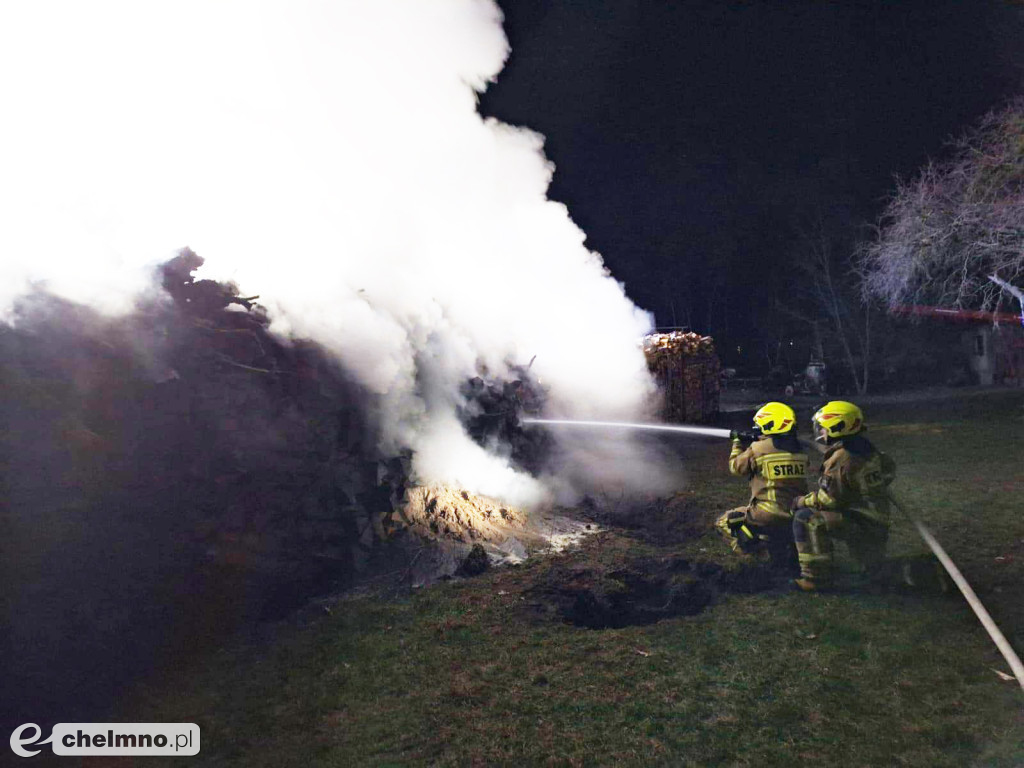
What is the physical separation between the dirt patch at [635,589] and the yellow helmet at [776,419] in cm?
137

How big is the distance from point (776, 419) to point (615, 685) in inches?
134

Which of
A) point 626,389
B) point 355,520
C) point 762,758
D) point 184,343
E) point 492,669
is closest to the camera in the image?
point 762,758

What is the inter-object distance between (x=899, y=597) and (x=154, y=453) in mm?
6552

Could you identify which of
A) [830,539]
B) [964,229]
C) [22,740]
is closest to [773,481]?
[830,539]

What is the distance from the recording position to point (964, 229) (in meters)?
15.6

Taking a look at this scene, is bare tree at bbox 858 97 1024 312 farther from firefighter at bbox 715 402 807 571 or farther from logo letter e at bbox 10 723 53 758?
logo letter e at bbox 10 723 53 758

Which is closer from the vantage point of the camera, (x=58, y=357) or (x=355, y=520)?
(x=58, y=357)

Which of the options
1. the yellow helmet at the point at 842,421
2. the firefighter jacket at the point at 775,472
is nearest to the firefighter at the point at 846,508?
the yellow helmet at the point at 842,421

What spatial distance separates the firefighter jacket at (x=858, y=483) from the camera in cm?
579

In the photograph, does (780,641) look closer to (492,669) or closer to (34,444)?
(492,669)

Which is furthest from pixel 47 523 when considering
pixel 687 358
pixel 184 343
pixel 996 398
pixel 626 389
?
pixel 996 398

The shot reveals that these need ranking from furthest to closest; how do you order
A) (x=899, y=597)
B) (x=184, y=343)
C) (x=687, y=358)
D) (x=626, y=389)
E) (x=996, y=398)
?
(x=996, y=398)
(x=687, y=358)
(x=626, y=389)
(x=184, y=343)
(x=899, y=597)

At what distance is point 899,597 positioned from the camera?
5.57 meters

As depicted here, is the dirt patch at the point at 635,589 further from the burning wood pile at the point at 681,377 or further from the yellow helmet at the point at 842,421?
the burning wood pile at the point at 681,377
